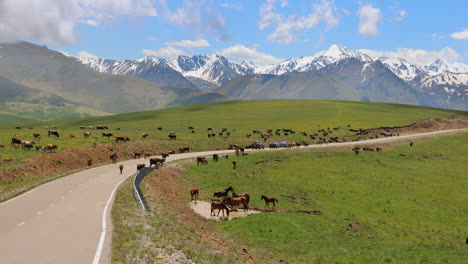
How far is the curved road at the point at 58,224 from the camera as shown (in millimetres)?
17578

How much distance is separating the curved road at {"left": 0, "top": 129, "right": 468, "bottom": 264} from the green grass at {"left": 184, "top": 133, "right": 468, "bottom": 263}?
410 inches

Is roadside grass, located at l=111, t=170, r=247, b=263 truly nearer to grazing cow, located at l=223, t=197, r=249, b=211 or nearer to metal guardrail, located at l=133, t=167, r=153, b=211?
metal guardrail, located at l=133, t=167, r=153, b=211

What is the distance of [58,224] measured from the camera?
2339cm

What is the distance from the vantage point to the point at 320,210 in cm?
3938

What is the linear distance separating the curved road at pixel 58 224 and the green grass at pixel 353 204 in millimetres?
10414

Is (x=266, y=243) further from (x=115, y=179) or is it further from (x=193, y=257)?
(x=115, y=179)

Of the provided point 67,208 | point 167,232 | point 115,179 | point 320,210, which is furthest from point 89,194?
point 320,210

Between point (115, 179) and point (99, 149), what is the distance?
25.8 m

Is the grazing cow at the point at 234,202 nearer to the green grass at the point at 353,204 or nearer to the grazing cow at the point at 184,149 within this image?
the green grass at the point at 353,204

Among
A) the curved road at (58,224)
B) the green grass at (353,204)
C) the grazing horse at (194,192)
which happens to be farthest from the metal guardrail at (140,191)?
the green grass at (353,204)

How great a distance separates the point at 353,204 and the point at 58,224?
3078 centimetres

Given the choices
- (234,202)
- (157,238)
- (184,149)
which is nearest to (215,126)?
(184,149)

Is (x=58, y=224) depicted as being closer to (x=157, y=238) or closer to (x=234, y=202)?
(x=157, y=238)

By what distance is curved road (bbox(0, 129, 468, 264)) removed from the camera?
57.7 ft
